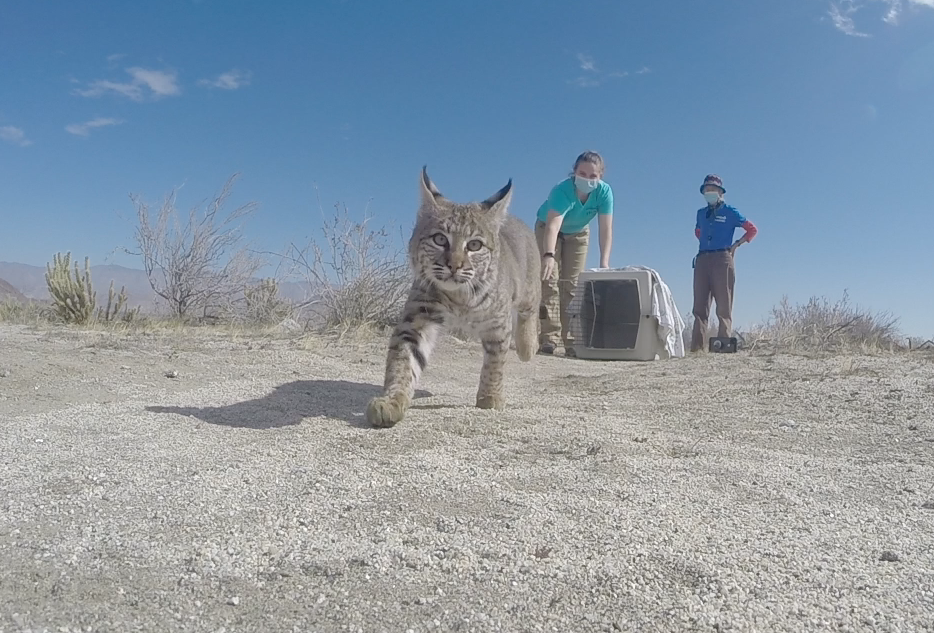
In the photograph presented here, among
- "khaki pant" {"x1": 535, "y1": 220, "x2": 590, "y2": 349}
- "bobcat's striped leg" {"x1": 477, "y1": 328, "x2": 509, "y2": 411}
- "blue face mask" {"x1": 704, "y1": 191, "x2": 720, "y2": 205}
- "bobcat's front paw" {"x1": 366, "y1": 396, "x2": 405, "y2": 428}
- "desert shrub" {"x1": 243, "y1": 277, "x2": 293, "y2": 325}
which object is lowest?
"bobcat's front paw" {"x1": 366, "y1": 396, "x2": 405, "y2": 428}

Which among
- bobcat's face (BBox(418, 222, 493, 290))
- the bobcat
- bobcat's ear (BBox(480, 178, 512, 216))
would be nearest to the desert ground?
the bobcat

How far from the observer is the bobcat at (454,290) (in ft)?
12.7

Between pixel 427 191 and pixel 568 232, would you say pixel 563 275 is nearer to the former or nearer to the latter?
pixel 568 232

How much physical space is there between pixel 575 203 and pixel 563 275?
1.00m

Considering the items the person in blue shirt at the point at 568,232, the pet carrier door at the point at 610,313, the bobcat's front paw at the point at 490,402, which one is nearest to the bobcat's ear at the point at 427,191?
the bobcat's front paw at the point at 490,402

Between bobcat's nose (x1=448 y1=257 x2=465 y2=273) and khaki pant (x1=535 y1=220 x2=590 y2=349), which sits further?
khaki pant (x1=535 y1=220 x2=590 y2=349)

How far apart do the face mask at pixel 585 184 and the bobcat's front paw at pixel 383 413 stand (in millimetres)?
4981

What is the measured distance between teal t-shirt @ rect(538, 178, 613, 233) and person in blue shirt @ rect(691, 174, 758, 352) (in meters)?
2.02

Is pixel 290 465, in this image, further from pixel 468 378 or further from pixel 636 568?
pixel 468 378

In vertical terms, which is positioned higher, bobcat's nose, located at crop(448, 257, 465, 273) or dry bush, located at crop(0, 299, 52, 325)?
bobcat's nose, located at crop(448, 257, 465, 273)

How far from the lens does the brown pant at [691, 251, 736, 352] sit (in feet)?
28.4

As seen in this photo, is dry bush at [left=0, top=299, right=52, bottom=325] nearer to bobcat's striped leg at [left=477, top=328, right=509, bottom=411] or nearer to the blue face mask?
bobcat's striped leg at [left=477, top=328, right=509, bottom=411]

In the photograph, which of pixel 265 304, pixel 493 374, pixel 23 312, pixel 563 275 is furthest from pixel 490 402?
pixel 23 312

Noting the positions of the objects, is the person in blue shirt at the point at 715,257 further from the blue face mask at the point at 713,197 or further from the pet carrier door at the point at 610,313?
the pet carrier door at the point at 610,313
